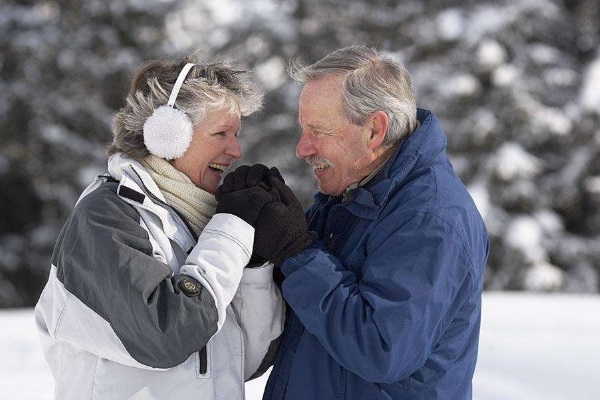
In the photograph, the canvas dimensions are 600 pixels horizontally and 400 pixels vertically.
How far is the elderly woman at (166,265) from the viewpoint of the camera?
2312mm

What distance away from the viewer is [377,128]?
102 inches

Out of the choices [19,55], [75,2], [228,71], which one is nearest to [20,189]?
[19,55]

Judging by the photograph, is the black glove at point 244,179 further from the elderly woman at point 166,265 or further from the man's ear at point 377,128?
the man's ear at point 377,128

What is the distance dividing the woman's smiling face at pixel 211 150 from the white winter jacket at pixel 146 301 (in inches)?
7.5

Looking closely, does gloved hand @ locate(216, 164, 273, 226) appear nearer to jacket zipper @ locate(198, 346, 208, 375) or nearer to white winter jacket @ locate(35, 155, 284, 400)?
white winter jacket @ locate(35, 155, 284, 400)

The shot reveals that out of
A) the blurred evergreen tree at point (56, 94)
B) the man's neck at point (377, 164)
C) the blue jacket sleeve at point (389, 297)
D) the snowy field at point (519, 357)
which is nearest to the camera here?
the blue jacket sleeve at point (389, 297)

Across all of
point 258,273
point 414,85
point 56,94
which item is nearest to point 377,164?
point 258,273

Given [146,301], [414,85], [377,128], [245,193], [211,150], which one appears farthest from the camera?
[414,85]

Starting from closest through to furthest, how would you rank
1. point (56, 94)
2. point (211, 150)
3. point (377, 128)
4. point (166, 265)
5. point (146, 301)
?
point (146, 301) → point (166, 265) → point (377, 128) → point (211, 150) → point (56, 94)

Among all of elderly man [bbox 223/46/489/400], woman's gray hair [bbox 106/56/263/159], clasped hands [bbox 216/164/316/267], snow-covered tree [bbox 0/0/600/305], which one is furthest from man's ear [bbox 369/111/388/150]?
snow-covered tree [bbox 0/0/600/305]

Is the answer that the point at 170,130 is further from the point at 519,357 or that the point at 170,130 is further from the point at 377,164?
the point at 519,357

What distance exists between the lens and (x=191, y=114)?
268 centimetres

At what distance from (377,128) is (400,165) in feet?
0.50

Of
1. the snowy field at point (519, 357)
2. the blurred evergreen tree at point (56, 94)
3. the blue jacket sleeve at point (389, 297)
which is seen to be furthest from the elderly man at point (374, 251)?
the blurred evergreen tree at point (56, 94)
